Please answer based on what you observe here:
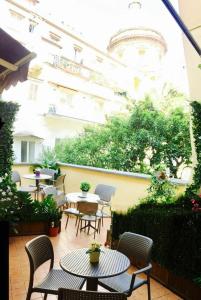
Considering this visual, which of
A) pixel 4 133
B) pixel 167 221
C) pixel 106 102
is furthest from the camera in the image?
pixel 106 102

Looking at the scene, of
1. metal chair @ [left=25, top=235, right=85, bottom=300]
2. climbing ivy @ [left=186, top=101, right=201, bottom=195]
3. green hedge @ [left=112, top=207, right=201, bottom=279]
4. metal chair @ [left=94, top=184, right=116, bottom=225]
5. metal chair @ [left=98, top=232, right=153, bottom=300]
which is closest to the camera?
metal chair @ [left=25, top=235, right=85, bottom=300]

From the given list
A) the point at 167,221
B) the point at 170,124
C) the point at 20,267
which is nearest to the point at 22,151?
the point at 170,124

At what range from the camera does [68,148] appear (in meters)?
11.1

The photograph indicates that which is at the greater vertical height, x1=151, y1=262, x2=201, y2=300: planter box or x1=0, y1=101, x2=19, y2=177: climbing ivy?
x1=0, y1=101, x2=19, y2=177: climbing ivy

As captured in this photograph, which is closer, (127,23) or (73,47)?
(127,23)

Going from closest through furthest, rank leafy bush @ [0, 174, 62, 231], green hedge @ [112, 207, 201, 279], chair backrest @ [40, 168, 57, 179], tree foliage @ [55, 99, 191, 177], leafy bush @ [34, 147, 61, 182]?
green hedge @ [112, 207, 201, 279], leafy bush @ [0, 174, 62, 231], tree foliage @ [55, 99, 191, 177], chair backrest @ [40, 168, 57, 179], leafy bush @ [34, 147, 61, 182]

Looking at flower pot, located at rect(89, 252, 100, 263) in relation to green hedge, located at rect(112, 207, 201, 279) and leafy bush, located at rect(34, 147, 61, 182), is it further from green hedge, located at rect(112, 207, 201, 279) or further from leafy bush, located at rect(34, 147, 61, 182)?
leafy bush, located at rect(34, 147, 61, 182)

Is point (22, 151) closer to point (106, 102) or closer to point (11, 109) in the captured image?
point (11, 109)

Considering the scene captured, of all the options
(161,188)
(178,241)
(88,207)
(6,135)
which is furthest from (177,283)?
(6,135)

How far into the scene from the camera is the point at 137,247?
338cm

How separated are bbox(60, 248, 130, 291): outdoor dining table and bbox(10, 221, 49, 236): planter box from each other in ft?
9.95

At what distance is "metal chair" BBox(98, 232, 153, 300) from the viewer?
292 cm

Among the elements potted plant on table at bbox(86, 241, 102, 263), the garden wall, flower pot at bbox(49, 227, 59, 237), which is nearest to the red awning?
potted plant on table at bbox(86, 241, 102, 263)

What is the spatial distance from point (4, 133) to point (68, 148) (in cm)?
398
